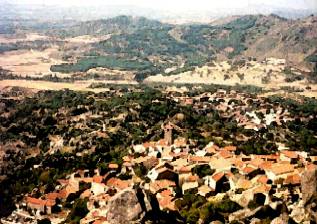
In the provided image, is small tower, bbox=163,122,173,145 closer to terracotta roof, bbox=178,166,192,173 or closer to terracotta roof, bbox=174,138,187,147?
terracotta roof, bbox=174,138,187,147

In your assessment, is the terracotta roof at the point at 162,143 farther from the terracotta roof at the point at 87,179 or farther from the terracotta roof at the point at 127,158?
the terracotta roof at the point at 87,179

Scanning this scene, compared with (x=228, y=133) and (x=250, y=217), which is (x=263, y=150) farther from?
(x=250, y=217)

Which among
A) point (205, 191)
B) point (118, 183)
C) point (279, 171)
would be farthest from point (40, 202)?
point (279, 171)

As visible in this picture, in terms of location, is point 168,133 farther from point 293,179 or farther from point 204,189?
point 293,179

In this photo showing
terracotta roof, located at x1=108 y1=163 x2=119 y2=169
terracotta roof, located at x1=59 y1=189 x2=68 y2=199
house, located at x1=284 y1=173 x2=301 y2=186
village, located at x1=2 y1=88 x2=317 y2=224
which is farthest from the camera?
terracotta roof, located at x1=108 y1=163 x2=119 y2=169

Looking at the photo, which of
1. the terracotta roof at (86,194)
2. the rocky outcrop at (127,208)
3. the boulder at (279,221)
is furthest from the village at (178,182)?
the boulder at (279,221)

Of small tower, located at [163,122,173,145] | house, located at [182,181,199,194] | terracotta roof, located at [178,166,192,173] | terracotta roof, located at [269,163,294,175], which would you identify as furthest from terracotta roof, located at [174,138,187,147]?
terracotta roof, located at [269,163,294,175]

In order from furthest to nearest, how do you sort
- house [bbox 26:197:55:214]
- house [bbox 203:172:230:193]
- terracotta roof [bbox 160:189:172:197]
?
house [bbox 26:197:55:214] < terracotta roof [bbox 160:189:172:197] < house [bbox 203:172:230:193]
